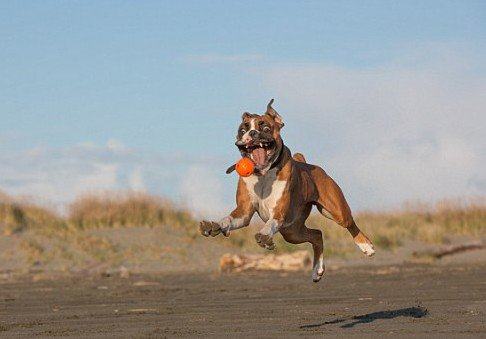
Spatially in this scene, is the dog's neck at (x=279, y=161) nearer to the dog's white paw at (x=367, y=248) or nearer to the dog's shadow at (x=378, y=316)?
the dog's white paw at (x=367, y=248)

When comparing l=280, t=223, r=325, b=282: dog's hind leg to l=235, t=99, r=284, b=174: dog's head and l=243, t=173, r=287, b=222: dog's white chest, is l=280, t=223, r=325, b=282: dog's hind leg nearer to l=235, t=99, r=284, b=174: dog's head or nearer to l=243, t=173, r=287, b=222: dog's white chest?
l=243, t=173, r=287, b=222: dog's white chest

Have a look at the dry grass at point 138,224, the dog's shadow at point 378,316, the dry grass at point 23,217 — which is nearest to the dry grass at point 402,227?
the dry grass at point 138,224

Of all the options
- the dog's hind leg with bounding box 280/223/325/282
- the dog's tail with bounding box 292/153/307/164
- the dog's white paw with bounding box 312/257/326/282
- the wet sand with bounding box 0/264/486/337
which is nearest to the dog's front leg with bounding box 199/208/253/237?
the dog's hind leg with bounding box 280/223/325/282

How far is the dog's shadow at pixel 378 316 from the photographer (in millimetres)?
15109

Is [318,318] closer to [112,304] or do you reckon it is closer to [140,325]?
[140,325]

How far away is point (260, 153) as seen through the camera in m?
9.62

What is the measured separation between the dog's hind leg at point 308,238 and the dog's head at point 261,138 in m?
1.06

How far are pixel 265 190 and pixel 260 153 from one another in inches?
15.8

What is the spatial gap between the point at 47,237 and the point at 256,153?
26817 mm

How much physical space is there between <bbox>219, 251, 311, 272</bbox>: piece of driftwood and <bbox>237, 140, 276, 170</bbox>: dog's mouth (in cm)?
2087

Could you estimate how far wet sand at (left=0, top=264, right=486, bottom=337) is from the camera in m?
14.7

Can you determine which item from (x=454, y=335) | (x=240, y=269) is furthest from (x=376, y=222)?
(x=454, y=335)

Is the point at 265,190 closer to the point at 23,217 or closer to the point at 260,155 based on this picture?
the point at 260,155

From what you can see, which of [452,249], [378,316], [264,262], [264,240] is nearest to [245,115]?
[264,240]
